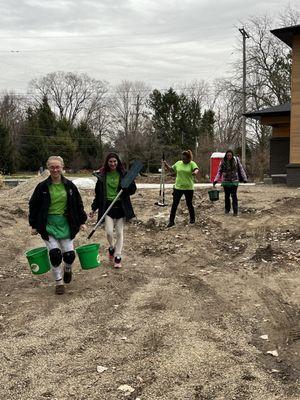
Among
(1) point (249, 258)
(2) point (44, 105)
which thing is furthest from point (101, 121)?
(1) point (249, 258)

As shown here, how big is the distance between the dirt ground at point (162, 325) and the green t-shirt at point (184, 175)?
1.73 metres

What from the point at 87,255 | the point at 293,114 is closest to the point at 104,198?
the point at 87,255

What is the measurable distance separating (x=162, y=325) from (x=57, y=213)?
2.01 metres

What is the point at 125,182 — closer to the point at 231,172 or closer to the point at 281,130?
the point at 231,172

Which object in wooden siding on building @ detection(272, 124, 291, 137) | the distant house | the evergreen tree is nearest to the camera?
the distant house

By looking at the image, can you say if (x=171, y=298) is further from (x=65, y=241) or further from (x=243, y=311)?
(x=65, y=241)

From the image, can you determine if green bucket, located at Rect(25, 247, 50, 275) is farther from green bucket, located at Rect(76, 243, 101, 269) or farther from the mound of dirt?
the mound of dirt

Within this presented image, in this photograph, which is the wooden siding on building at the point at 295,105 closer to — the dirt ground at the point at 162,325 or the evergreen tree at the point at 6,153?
Result: the dirt ground at the point at 162,325

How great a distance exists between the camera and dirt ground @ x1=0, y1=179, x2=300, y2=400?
154 inches

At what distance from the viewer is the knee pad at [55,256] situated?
242 inches

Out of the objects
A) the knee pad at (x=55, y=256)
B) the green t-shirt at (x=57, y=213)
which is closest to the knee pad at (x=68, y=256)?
the knee pad at (x=55, y=256)

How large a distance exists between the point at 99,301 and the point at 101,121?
68.4 meters

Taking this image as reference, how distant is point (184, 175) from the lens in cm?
1095

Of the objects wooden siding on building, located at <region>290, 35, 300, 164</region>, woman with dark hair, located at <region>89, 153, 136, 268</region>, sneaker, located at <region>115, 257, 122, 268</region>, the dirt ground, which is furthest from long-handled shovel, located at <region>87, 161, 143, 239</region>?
wooden siding on building, located at <region>290, 35, 300, 164</region>
